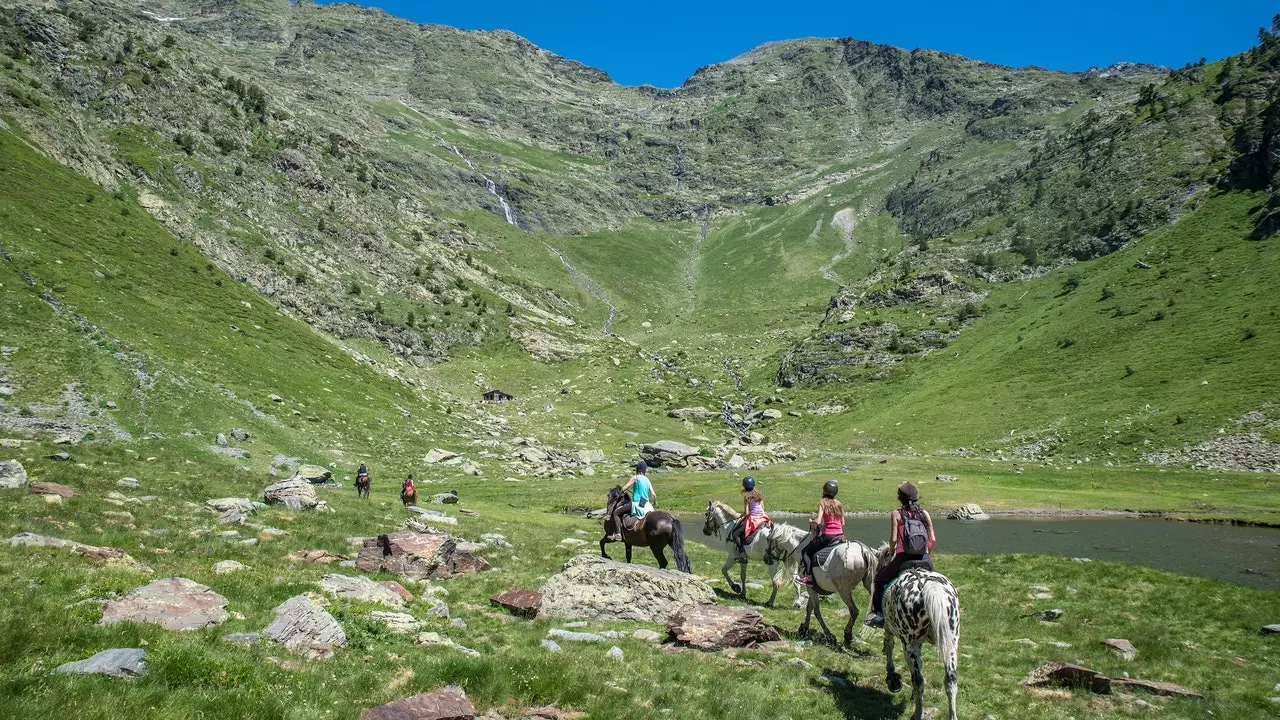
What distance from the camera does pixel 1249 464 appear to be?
58.0m

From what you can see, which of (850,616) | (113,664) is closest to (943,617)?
(850,616)

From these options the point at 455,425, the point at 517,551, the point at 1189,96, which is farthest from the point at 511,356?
the point at 1189,96

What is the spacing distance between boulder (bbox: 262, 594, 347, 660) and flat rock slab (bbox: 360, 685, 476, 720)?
2526mm

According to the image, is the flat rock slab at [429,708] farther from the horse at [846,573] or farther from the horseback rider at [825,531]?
the horseback rider at [825,531]

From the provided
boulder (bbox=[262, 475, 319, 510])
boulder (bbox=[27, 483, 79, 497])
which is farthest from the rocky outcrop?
boulder (bbox=[27, 483, 79, 497])

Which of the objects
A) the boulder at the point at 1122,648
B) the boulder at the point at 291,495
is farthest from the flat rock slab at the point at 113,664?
the boulder at the point at 291,495

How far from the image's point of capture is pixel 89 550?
46.1 feet

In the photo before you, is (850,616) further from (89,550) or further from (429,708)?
(89,550)

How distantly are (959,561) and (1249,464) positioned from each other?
4990 cm

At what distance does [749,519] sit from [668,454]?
184 feet

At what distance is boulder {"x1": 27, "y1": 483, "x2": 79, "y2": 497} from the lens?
19719mm

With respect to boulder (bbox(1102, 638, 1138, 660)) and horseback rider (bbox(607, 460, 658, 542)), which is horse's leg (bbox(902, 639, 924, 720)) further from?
horseback rider (bbox(607, 460, 658, 542))

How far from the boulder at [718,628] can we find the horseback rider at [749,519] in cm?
560

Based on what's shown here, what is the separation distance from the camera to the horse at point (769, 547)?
2048cm
